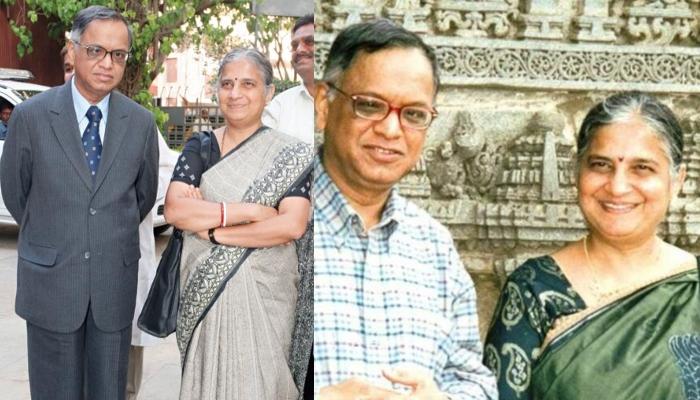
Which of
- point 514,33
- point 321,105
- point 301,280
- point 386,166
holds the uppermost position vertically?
point 514,33

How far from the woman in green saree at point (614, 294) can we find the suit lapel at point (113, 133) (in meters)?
1.53

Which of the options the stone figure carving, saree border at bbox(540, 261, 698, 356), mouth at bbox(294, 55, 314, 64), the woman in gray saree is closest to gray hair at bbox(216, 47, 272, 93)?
the woman in gray saree

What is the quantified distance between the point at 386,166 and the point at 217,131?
3.85ft

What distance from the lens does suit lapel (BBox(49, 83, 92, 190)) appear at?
114 inches

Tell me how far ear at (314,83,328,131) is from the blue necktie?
128 centimetres

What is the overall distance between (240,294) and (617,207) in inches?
51.5

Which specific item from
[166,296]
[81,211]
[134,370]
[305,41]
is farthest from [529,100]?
[134,370]

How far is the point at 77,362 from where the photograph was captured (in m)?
3.01

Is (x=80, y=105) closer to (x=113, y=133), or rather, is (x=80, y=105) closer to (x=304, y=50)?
(x=113, y=133)

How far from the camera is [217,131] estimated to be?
2.96 metres

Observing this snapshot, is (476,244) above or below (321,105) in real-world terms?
below

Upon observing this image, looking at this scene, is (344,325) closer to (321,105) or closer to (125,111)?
(321,105)

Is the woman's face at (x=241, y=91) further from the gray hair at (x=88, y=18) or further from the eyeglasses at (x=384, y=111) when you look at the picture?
the eyeglasses at (x=384, y=111)

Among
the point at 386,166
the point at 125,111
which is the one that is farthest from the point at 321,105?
the point at 125,111
